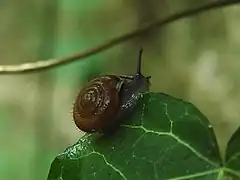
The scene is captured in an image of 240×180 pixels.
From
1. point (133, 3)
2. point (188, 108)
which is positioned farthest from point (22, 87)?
point (188, 108)

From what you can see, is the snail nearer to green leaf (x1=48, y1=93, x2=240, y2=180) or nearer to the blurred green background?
green leaf (x1=48, y1=93, x2=240, y2=180)

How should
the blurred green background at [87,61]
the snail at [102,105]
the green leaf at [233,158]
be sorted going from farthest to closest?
the blurred green background at [87,61]
the snail at [102,105]
the green leaf at [233,158]

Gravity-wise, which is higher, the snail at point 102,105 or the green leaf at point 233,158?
the snail at point 102,105

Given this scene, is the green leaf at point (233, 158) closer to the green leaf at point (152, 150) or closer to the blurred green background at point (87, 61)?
the green leaf at point (152, 150)

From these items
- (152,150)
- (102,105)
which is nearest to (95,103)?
(102,105)

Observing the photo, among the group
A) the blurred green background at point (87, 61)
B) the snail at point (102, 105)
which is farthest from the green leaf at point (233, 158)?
the blurred green background at point (87, 61)

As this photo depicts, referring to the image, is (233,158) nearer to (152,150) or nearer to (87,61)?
(152,150)
